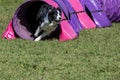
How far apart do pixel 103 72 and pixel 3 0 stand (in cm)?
1321

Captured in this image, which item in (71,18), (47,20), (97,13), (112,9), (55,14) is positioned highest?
(55,14)

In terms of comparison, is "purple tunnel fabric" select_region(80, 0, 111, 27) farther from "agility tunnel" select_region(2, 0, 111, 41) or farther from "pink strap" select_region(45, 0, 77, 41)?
"pink strap" select_region(45, 0, 77, 41)

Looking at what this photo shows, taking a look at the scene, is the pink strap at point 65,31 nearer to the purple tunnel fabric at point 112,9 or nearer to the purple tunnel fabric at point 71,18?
the purple tunnel fabric at point 71,18

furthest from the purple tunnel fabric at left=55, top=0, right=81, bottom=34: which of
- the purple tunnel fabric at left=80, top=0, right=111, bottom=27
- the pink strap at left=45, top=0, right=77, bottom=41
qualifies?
the purple tunnel fabric at left=80, top=0, right=111, bottom=27

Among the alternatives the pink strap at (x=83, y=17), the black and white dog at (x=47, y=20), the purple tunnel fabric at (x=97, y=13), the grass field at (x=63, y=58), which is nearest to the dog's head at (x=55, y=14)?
the black and white dog at (x=47, y=20)

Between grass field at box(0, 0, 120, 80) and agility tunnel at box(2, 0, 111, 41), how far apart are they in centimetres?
37

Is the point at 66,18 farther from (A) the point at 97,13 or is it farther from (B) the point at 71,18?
(A) the point at 97,13

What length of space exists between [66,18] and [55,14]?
879 mm

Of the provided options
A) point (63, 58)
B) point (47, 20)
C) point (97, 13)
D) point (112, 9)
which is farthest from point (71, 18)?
point (63, 58)

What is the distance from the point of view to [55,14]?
405 inches

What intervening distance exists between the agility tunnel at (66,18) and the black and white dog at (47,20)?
0.71ft

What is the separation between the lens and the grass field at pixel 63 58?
7357mm

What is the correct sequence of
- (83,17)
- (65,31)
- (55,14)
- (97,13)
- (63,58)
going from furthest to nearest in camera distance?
→ 1. (97,13)
2. (83,17)
3. (65,31)
4. (55,14)
5. (63,58)

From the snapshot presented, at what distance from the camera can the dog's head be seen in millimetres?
10289
